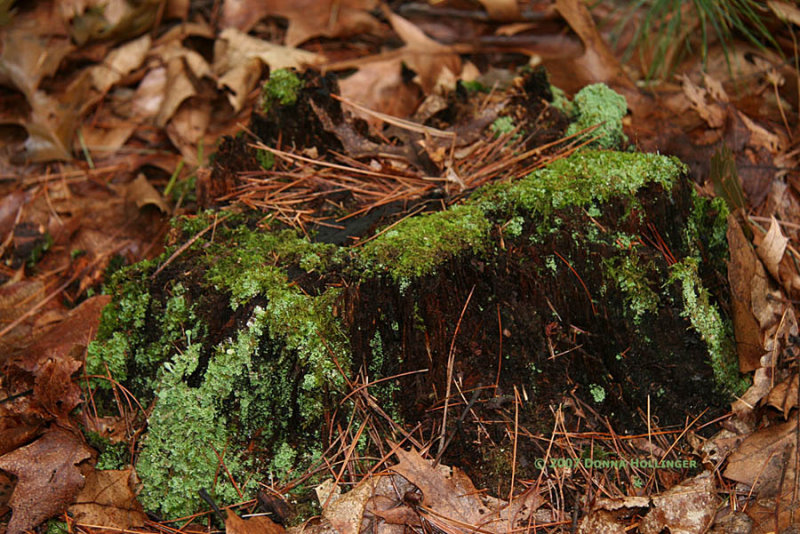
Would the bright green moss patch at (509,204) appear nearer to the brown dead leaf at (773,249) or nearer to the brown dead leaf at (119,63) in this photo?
the brown dead leaf at (773,249)

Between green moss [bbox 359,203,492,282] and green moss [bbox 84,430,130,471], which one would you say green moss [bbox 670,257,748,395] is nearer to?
green moss [bbox 359,203,492,282]

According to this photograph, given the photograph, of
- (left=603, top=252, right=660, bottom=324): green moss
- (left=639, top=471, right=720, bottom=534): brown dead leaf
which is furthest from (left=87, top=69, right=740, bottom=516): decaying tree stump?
(left=639, top=471, right=720, bottom=534): brown dead leaf

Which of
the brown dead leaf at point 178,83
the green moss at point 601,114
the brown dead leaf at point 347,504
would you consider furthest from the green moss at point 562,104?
the brown dead leaf at point 178,83

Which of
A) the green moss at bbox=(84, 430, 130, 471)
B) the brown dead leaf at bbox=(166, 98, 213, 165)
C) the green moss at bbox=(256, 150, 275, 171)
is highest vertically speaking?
the green moss at bbox=(256, 150, 275, 171)

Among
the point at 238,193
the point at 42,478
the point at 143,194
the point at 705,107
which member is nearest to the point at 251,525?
the point at 42,478

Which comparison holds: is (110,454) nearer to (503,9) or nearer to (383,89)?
(383,89)

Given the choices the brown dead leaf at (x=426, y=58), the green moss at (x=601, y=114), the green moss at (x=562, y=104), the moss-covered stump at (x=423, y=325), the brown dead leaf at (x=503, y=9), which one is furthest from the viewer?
the brown dead leaf at (x=503, y=9)

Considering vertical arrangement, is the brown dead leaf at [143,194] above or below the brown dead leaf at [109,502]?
above

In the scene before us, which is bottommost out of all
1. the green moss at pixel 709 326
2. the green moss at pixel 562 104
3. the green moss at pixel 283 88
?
the green moss at pixel 709 326
